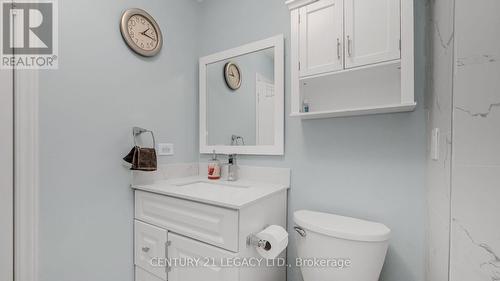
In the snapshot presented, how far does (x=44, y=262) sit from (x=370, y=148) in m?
1.76

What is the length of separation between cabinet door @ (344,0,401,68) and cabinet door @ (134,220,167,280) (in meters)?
1.38

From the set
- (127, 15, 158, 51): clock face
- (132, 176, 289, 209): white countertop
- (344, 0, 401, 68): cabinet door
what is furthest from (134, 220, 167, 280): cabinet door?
(344, 0, 401, 68): cabinet door

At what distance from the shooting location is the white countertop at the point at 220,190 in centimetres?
103

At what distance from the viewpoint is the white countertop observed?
40.6 inches

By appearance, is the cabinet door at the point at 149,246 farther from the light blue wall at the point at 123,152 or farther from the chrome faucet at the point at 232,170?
the chrome faucet at the point at 232,170

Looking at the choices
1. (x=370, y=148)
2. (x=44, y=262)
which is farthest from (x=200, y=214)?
(x=370, y=148)

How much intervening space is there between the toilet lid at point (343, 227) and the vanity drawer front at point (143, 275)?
93 cm

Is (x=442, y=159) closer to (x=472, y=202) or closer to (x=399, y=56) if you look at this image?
(x=472, y=202)

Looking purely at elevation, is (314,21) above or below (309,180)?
above

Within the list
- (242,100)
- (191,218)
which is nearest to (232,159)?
(242,100)

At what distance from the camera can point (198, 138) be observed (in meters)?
1.86

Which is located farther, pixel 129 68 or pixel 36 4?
pixel 129 68

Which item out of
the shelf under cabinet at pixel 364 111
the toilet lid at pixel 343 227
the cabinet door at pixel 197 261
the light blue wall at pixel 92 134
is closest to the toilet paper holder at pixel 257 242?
the cabinet door at pixel 197 261

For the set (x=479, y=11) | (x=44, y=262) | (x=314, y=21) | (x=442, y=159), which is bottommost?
(x=44, y=262)
